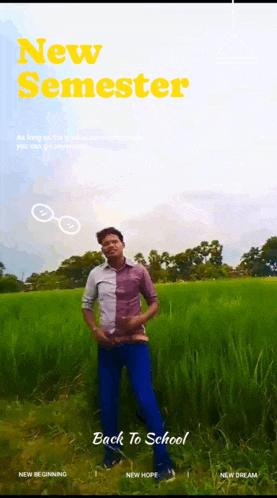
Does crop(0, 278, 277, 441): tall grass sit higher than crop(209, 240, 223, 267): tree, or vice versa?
crop(209, 240, 223, 267): tree

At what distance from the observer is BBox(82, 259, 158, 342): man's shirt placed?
2.02 m

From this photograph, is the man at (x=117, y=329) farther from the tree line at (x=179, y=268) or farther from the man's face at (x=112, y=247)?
the tree line at (x=179, y=268)

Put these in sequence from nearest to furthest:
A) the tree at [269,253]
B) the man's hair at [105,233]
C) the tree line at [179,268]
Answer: the man's hair at [105,233]
the tree line at [179,268]
the tree at [269,253]

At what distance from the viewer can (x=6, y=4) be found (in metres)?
2.91

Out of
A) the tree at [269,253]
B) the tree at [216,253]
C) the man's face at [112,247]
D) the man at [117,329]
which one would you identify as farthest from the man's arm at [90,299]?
the tree at [269,253]

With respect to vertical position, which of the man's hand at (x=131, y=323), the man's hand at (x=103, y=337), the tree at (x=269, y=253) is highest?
the tree at (x=269, y=253)

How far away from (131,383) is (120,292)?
1.45 ft

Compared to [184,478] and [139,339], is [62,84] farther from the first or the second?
[184,478]

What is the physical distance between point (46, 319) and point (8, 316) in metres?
0.77

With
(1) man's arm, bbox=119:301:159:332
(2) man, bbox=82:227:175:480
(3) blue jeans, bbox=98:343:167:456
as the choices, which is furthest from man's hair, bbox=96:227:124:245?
(3) blue jeans, bbox=98:343:167:456

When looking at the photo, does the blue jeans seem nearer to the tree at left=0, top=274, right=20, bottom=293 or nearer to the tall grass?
the tall grass

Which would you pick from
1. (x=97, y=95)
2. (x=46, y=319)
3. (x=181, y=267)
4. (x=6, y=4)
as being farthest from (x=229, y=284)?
(x=6, y=4)

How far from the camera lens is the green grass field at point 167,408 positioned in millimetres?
1908

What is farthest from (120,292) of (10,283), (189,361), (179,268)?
(10,283)
